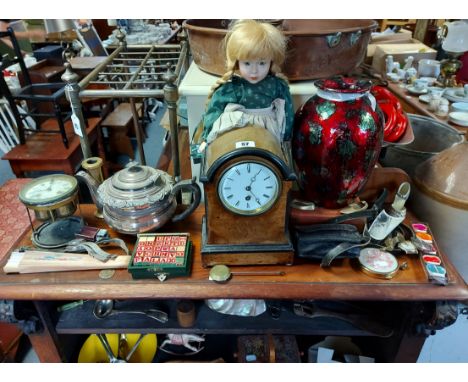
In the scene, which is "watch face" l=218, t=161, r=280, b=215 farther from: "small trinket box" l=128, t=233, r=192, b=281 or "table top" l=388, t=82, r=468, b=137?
"table top" l=388, t=82, r=468, b=137

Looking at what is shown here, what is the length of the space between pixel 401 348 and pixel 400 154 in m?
0.57

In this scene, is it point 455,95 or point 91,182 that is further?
point 455,95

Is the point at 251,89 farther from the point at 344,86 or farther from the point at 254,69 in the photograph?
the point at 344,86

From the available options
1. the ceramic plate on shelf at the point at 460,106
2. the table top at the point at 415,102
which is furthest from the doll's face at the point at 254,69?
the ceramic plate on shelf at the point at 460,106

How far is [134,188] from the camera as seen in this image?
2.78 feet

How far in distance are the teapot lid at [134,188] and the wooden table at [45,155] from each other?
1.43 meters

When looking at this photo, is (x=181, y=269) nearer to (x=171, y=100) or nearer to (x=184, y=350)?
(x=171, y=100)

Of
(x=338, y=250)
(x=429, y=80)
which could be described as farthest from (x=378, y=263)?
(x=429, y=80)

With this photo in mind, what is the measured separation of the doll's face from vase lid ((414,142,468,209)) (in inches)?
21.7

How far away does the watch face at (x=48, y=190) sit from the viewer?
2.77 feet

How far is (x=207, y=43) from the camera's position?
0.95 meters

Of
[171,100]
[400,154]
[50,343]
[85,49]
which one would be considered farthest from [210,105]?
[85,49]

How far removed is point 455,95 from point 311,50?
1432 mm

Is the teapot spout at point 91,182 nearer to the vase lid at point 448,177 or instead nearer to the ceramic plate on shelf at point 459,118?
the vase lid at point 448,177
